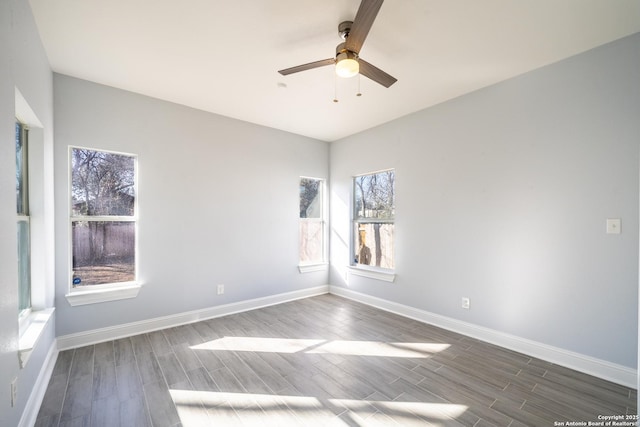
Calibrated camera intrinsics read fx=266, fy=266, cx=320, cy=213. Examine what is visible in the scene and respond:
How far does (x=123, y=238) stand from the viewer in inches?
121

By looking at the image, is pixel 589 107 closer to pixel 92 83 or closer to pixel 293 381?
pixel 293 381

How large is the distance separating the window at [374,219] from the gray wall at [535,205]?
0.27 metres

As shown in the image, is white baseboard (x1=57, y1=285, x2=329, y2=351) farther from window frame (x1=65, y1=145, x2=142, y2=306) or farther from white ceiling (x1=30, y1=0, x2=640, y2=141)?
white ceiling (x1=30, y1=0, x2=640, y2=141)

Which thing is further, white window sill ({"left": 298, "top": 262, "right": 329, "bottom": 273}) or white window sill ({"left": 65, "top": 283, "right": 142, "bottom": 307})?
white window sill ({"left": 298, "top": 262, "right": 329, "bottom": 273})

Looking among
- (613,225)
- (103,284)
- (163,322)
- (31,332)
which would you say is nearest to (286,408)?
(31,332)

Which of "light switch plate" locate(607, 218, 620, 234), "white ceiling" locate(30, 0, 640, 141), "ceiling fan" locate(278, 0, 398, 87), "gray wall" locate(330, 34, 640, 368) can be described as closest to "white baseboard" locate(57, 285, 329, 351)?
"gray wall" locate(330, 34, 640, 368)

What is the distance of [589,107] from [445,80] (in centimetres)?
124

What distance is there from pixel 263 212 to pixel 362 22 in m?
2.99

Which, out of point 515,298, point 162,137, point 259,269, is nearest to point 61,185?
point 162,137

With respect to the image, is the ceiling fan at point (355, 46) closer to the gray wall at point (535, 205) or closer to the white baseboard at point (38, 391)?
the gray wall at point (535, 205)

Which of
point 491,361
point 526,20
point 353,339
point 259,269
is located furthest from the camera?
point 259,269

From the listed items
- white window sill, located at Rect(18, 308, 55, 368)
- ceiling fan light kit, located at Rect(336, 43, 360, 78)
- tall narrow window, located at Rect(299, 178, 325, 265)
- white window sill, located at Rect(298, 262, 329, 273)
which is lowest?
white window sill, located at Rect(298, 262, 329, 273)

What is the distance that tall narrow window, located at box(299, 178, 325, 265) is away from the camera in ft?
15.5

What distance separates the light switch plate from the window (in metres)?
2.19
